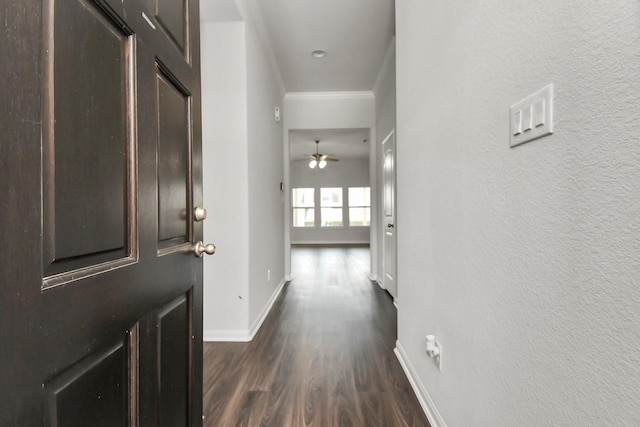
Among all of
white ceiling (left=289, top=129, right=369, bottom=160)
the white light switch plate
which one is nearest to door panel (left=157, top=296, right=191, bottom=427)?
the white light switch plate

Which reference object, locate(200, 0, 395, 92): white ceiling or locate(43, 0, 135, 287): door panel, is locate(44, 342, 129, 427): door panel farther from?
locate(200, 0, 395, 92): white ceiling

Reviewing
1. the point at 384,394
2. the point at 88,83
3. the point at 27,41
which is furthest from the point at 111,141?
the point at 384,394

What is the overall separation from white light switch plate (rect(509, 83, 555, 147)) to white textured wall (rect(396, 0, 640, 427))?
0.9 inches

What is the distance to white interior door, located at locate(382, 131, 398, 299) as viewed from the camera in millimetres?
3705

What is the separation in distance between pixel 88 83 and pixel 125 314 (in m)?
0.49

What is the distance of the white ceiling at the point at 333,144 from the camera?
23.0ft

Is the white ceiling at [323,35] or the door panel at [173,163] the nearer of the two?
the door panel at [173,163]

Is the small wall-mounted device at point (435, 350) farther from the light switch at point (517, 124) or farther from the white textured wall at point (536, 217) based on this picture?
the light switch at point (517, 124)

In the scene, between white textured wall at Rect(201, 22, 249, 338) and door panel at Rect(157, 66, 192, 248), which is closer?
door panel at Rect(157, 66, 192, 248)

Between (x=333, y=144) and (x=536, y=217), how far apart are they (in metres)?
7.67

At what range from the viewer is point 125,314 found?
2.45 ft

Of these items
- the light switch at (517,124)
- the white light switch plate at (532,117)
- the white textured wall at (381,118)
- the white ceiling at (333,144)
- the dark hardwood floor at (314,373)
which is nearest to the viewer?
the white light switch plate at (532,117)

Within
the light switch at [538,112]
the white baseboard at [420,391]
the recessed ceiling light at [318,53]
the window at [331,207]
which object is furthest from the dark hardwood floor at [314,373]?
the window at [331,207]

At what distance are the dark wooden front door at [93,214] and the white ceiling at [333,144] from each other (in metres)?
5.61
